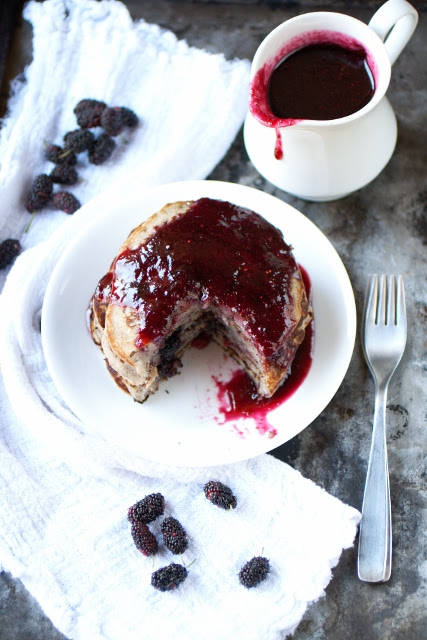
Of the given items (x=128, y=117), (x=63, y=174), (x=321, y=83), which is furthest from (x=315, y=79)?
(x=63, y=174)

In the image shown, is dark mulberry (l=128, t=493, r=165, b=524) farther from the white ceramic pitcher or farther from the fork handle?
the white ceramic pitcher

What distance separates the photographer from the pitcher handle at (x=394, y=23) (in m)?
3.86

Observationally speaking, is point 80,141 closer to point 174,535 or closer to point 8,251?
point 8,251

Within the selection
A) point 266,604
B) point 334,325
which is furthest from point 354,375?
point 266,604

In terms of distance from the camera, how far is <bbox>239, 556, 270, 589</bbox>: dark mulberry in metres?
3.84

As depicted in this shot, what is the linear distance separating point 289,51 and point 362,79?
41 centimetres

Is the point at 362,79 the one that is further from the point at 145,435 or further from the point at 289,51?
the point at 145,435

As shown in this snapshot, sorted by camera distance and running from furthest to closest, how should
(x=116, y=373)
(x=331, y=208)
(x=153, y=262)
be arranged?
1. (x=331, y=208)
2. (x=116, y=373)
3. (x=153, y=262)

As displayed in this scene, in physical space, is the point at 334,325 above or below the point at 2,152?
below

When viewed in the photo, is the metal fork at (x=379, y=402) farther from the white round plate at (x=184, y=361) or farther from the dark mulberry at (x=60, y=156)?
the dark mulberry at (x=60, y=156)

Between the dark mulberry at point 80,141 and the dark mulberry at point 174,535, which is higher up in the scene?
the dark mulberry at point 80,141

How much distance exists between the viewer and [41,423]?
13.4 feet

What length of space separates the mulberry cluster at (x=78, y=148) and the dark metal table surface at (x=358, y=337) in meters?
0.55

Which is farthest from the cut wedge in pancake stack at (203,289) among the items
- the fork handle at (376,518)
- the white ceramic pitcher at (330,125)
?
the fork handle at (376,518)
